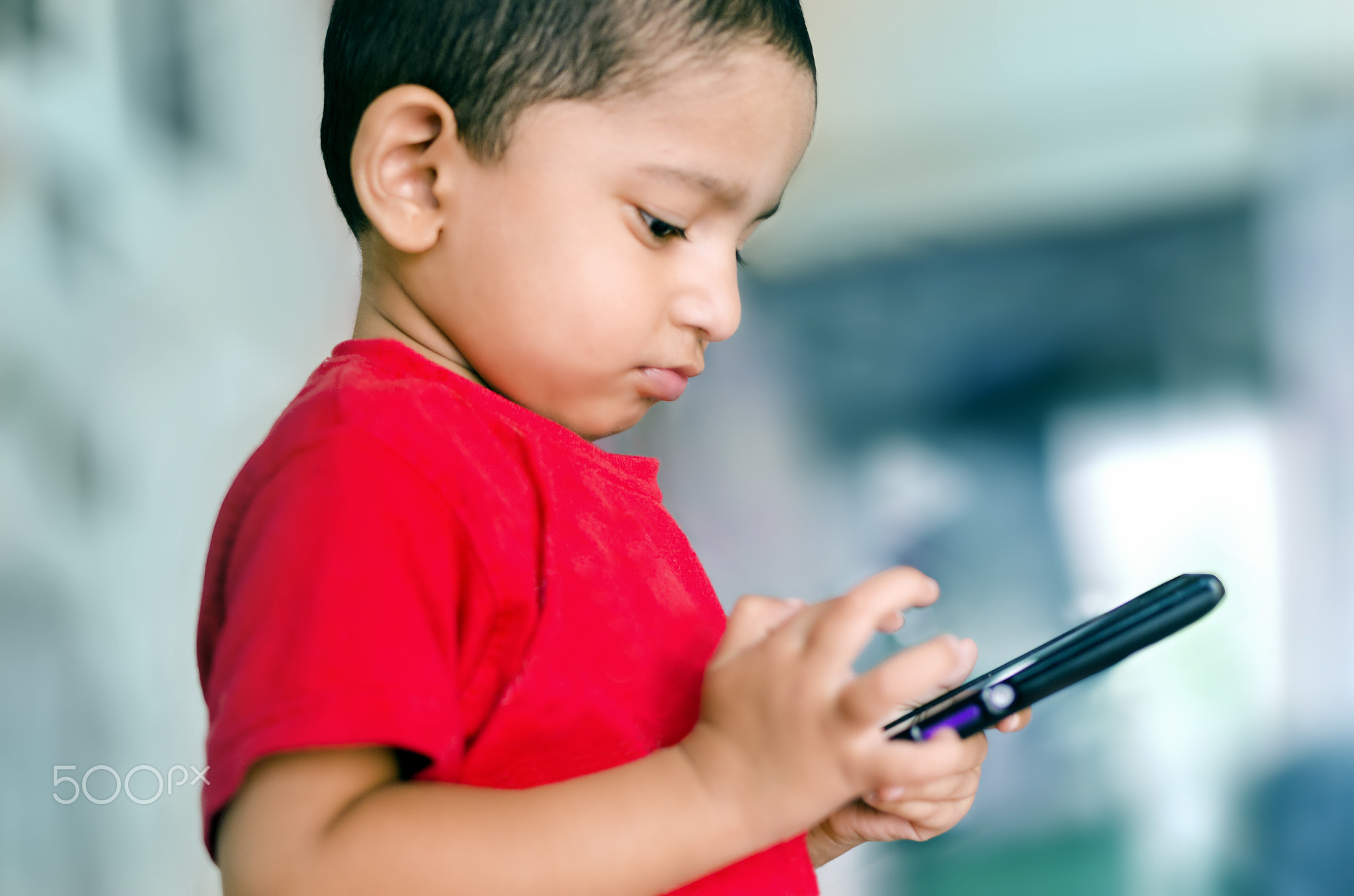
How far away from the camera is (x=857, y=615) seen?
32 centimetres

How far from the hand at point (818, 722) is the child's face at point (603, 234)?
165 mm

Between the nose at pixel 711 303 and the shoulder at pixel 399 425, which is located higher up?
the nose at pixel 711 303

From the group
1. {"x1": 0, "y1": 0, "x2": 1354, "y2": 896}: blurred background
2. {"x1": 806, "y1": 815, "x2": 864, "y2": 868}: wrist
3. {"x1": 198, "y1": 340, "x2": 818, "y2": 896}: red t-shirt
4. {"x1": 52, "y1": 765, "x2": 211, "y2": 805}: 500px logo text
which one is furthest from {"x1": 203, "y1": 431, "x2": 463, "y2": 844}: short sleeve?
{"x1": 0, "y1": 0, "x2": 1354, "y2": 896}: blurred background

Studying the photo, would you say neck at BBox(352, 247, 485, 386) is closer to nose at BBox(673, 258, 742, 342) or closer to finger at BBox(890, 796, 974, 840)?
nose at BBox(673, 258, 742, 342)

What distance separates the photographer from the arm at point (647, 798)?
30cm

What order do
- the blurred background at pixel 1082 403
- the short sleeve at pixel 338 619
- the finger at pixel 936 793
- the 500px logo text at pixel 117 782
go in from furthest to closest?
the blurred background at pixel 1082 403
the 500px logo text at pixel 117 782
the finger at pixel 936 793
the short sleeve at pixel 338 619

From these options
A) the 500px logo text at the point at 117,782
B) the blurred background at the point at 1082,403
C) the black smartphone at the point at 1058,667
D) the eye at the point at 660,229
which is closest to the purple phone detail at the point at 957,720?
the black smartphone at the point at 1058,667

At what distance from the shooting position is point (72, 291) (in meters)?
1.05

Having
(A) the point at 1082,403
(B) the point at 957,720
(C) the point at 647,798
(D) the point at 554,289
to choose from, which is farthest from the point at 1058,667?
(A) the point at 1082,403

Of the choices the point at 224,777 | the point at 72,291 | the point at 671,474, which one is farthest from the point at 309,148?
the point at 224,777

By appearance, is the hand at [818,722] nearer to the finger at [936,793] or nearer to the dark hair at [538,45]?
the finger at [936,793]

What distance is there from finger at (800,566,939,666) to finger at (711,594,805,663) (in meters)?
0.03

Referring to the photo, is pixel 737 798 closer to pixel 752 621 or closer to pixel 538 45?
pixel 752 621

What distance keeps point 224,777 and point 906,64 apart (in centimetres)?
198
